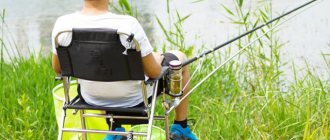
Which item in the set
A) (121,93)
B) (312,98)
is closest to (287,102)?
(312,98)

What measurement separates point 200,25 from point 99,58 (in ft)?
11.8

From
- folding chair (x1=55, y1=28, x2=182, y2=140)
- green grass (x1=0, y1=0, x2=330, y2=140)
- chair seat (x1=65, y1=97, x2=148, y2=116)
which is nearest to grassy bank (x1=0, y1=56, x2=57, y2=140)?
green grass (x1=0, y1=0, x2=330, y2=140)

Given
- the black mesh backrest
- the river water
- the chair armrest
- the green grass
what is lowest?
the green grass

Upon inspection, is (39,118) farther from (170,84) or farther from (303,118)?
(303,118)

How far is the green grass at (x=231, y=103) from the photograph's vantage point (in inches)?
99.7

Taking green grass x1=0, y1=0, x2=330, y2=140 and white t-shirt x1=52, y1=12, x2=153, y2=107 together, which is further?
green grass x1=0, y1=0, x2=330, y2=140

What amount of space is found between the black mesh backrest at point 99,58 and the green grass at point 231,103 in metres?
0.23

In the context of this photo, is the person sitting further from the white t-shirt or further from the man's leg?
the man's leg

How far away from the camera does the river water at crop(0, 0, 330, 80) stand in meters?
Answer: 4.79

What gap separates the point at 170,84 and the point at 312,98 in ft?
2.91

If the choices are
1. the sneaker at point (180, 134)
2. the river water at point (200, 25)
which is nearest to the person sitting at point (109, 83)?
the sneaker at point (180, 134)

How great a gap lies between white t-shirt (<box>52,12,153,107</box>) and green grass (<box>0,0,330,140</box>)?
0.84 feet

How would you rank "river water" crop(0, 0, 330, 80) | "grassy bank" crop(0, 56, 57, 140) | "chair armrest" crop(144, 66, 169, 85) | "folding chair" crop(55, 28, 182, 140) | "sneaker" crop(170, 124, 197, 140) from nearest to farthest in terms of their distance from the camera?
"folding chair" crop(55, 28, 182, 140) → "chair armrest" crop(144, 66, 169, 85) → "sneaker" crop(170, 124, 197, 140) → "grassy bank" crop(0, 56, 57, 140) → "river water" crop(0, 0, 330, 80)

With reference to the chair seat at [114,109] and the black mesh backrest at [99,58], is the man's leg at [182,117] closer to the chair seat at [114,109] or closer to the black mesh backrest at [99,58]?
the chair seat at [114,109]
